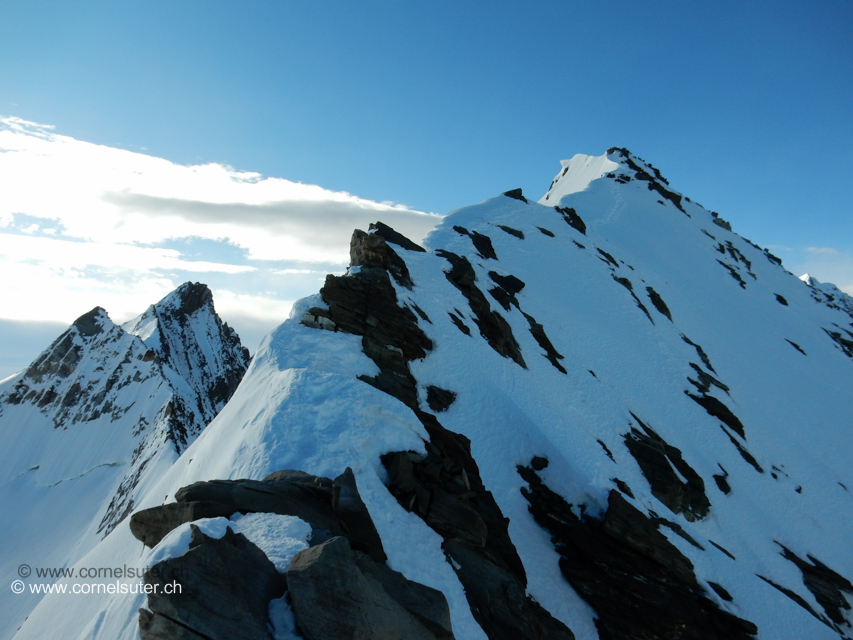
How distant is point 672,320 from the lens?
47.7m

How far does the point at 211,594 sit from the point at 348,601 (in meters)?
1.85

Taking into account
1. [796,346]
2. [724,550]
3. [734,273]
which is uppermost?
[734,273]

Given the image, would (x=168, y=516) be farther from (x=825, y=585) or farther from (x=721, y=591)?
(x=825, y=585)

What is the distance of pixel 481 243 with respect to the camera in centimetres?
4112

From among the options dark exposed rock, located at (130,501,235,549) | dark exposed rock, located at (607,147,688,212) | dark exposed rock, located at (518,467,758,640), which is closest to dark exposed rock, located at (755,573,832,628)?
dark exposed rock, located at (518,467,758,640)

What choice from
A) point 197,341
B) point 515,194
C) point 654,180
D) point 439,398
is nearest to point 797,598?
point 439,398

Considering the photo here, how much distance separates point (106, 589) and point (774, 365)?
58.3m

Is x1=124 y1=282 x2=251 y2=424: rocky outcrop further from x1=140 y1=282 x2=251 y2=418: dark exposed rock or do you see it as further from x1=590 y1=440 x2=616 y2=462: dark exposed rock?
x1=590 y1=440 x2=616 y2=462: dark exposed rock

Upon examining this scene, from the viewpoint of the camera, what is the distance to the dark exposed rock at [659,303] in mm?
47094

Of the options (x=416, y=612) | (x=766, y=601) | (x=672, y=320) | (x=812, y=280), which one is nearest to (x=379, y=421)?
(x=416, y=612)

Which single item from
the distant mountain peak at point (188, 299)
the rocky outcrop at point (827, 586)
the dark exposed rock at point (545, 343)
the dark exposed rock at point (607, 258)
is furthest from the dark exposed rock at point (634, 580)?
the distant mountain peak at point (188, 299)

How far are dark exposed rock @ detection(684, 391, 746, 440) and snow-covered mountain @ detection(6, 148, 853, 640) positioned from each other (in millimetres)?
251

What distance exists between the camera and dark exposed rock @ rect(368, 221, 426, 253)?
32.7m

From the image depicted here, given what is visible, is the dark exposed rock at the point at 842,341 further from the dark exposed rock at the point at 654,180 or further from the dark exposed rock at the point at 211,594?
the dark exposed rock at the point at 211,594
